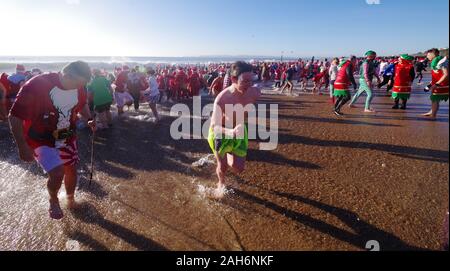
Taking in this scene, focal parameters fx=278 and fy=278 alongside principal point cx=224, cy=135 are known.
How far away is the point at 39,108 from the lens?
3119 mm

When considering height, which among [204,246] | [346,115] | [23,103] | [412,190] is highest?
[23,103]

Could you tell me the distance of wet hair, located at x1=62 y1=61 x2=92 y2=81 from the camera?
10.5 ft

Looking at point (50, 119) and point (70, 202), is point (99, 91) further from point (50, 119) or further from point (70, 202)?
point (50, 119)

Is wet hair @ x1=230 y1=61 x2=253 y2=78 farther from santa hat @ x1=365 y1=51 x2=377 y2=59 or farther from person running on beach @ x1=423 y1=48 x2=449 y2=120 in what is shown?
santa hat @ x1=365 y1=51 x2=377 y2=59

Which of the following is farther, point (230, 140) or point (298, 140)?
point (298, 140)

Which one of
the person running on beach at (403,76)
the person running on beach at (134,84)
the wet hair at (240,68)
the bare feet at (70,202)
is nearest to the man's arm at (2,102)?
the person running on beach at (134,84)

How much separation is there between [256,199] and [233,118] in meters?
1.24

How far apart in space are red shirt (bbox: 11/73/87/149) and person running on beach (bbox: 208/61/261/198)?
1864 millimetres

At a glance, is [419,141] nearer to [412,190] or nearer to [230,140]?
[412,190]

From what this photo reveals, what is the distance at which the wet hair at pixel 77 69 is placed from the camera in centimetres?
319

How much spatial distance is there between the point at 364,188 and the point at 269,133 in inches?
138

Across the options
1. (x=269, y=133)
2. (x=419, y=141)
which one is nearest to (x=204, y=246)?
(x=269, y=133)

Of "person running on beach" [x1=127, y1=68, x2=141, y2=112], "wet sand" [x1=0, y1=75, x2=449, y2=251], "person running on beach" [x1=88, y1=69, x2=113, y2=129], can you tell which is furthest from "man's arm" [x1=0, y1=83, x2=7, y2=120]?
"person running on beach" [x1=127, y1=68, x2=141, y2=112]

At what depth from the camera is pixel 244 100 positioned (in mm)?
3643
